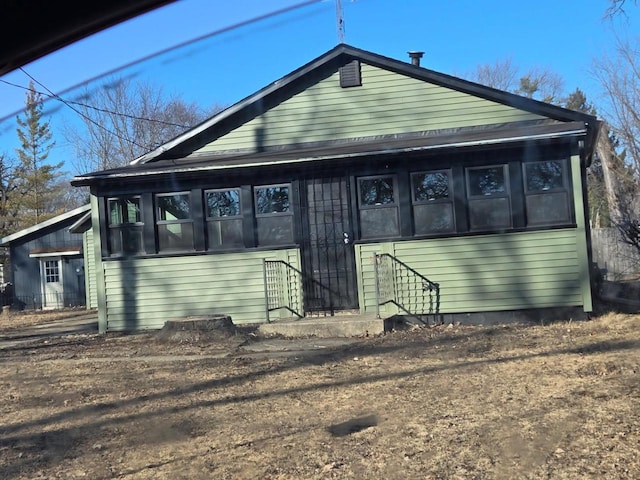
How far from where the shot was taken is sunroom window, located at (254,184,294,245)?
1106 centimetres

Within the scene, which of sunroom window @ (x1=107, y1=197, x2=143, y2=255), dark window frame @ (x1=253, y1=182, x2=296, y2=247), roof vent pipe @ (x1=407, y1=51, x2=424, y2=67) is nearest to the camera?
dark window frame @ (x1=253, y1=182, x2=296, y2=247)

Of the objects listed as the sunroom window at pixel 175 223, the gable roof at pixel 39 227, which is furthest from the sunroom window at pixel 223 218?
the gable roof at pixel 39 227

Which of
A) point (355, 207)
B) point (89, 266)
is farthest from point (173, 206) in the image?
point (89, 266)

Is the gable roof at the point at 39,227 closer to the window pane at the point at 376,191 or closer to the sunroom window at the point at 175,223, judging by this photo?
the sunroom window at the point at 175,223

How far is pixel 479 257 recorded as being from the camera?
33.6 ft

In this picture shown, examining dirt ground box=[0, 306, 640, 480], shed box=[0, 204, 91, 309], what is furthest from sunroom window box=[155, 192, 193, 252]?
shed box=[0, 204, 91, 309]

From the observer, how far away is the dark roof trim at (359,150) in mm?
9883

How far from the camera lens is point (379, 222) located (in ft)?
35.0

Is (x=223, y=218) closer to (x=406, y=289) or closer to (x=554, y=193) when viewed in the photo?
(x=406, y=289)

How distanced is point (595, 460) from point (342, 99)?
905cm

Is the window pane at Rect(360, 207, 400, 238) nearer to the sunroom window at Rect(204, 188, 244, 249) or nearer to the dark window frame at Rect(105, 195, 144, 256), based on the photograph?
the sunroom window at Rect(204, 188, 244, 249)

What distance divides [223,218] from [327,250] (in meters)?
1.99

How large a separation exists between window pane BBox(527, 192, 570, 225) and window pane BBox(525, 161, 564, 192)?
5.1 inches

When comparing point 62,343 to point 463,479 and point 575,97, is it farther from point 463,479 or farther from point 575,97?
point 575,97
